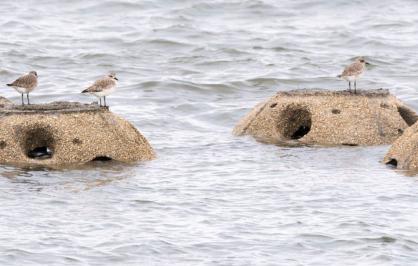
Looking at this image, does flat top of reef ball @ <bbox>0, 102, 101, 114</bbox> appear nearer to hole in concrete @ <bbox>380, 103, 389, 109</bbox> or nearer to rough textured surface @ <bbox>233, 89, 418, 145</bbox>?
rough textured surface @ <bbox>233, 89, 418, 145</bbox>

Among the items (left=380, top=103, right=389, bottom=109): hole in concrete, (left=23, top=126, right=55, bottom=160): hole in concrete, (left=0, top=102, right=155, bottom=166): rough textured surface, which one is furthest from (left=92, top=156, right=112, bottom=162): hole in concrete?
(left=380, top=103, right=389, bottom=109): hole in concrete

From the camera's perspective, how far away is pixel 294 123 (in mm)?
21797

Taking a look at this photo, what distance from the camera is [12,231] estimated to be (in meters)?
15.2

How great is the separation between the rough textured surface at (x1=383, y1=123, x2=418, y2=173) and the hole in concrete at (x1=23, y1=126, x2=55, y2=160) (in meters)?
5.03

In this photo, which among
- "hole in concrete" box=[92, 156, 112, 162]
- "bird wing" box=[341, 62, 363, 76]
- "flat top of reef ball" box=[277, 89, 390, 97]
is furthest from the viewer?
"bird wing" box=[341, 62, 363, 76]

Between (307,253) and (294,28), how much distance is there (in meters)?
26.3

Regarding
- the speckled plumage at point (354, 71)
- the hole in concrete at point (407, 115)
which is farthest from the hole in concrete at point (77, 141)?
the hole in concrete at point (407, 115)

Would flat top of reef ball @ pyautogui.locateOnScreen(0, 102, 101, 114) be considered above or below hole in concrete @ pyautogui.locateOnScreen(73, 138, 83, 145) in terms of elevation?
above

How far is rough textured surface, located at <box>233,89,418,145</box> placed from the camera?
20828 mm

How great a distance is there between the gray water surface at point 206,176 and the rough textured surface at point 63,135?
0.87 ft

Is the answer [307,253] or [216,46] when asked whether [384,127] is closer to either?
[307,253]

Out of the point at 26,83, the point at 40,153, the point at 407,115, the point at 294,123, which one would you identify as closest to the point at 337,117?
the point at 294,123

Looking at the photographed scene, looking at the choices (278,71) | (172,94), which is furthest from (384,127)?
(278,71)

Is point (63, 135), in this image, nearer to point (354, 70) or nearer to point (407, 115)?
point (354, 70)
